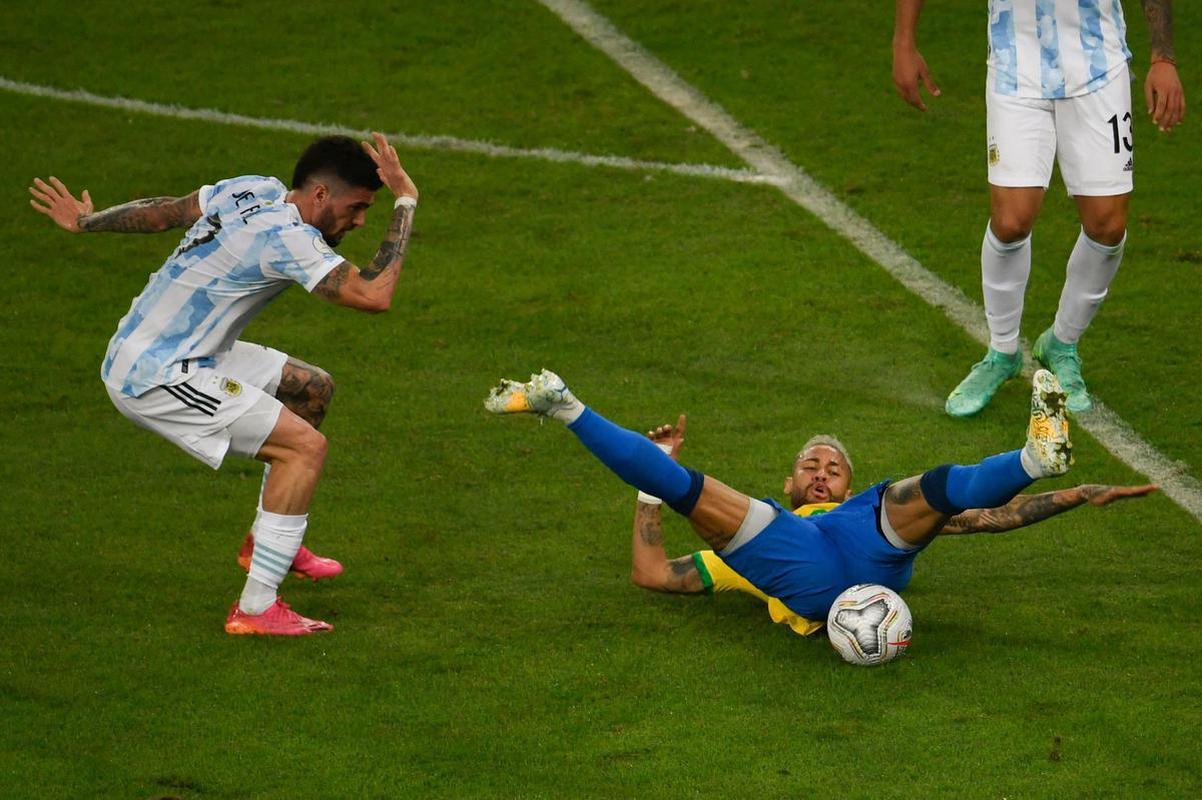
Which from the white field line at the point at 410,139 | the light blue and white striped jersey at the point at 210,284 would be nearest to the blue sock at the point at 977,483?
the light blue and white striped jersey at the point at 210,284

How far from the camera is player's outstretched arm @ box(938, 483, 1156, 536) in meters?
5.85

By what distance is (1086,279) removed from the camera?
7.74 metres

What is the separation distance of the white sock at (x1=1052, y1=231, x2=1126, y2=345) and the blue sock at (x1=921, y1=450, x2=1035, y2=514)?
204 cm

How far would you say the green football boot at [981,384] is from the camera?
8102 mm

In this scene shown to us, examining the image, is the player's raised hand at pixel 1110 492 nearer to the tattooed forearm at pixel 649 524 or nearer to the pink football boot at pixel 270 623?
the tattooed forearm at pixel 649 524

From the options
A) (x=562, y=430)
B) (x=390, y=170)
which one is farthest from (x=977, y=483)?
(x=562, y=430)

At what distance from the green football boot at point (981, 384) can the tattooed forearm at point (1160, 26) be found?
1461 millimetres

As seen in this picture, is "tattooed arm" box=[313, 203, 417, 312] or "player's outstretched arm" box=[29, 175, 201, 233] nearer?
"tattooed arm" box=[313, 203, 417, 312]

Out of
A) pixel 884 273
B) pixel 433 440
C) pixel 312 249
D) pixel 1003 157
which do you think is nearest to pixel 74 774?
pixel 312 249

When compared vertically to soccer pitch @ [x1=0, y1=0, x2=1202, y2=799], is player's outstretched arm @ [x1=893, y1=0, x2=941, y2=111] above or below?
above

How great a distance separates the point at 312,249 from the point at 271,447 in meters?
0.76

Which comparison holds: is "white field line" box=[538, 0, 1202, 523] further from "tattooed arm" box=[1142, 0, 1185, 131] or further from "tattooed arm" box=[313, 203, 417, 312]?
"tattooed arm" box=[313, 203, 417, 312]

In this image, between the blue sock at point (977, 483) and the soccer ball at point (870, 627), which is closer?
the blue sock at point (977, 483)

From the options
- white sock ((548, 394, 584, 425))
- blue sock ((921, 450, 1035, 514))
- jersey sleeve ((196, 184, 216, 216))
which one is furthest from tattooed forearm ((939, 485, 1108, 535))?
jersey sleeve ((196, 184, 216, 216))
